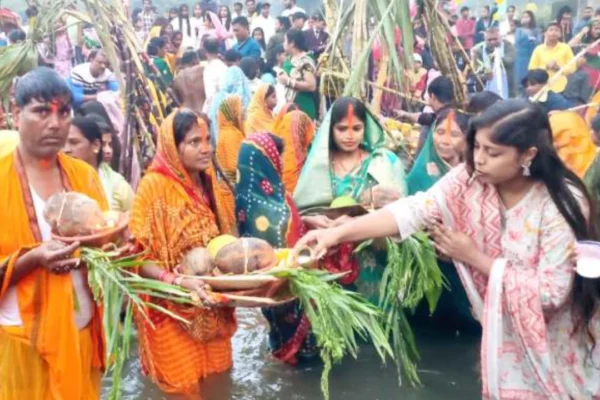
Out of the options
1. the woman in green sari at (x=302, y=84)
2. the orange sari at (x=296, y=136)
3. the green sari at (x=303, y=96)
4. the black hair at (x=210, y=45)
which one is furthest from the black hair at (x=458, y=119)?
the black hair at (x=210, y=45)

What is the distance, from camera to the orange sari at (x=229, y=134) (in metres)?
7.80

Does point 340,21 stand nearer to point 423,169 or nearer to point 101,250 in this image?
point 423,169

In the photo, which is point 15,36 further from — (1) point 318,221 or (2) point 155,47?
(1) point 318,221

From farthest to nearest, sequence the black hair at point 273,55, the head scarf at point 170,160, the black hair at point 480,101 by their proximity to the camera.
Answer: the black hair at point 273,55, the black hair at point 480,101, the head scarf at point 170,160

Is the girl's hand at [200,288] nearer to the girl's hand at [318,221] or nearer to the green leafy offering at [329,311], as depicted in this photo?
the green leafy offering at [329,311]

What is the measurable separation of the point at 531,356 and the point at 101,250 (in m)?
1.73

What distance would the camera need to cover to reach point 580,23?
1372 cm

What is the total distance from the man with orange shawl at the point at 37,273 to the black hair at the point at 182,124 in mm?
856

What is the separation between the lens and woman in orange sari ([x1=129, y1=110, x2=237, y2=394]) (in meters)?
4.09

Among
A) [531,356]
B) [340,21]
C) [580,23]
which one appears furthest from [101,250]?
[580,23]

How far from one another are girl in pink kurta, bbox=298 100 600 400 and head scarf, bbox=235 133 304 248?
1.50 meters

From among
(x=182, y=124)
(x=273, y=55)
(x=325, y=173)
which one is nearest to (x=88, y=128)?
(x=182, y=124)

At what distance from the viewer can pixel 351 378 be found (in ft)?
17.3

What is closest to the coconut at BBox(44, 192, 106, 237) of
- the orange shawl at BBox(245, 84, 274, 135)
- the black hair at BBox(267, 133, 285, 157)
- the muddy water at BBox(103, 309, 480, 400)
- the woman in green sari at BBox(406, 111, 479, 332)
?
the muddy water at BBox(103, 309, 480, 400)
